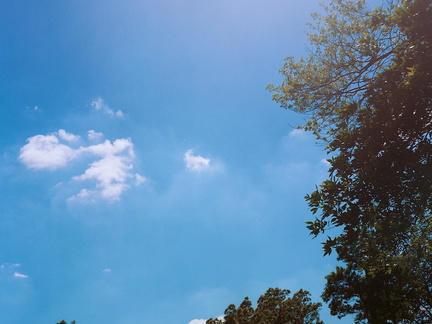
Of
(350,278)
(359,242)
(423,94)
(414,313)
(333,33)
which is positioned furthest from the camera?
(350,278)

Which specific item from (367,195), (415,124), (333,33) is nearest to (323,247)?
(367,195)

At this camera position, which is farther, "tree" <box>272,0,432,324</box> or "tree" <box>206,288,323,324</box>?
"tree" <box>206,288,323,324</box>

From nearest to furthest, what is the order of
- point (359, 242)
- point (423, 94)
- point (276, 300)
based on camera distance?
point (423, 94)
point (359, 242)
point (276, 300)

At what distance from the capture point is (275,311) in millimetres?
32906

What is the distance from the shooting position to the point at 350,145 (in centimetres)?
1152

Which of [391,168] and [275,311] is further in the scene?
[275,311]

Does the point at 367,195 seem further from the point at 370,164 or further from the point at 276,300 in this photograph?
the point at 276,300

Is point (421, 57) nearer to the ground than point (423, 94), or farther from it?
farther from it

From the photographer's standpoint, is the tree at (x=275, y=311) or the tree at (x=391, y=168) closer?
the tree at (x=391, y=168)

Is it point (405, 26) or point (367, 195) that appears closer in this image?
point (367, 195)

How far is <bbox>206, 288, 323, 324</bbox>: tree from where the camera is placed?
104 feet

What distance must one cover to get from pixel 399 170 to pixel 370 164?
0.94 meters

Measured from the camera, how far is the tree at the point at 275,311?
3156cm

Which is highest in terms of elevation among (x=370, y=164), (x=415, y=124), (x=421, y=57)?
(x=421, y=57)
